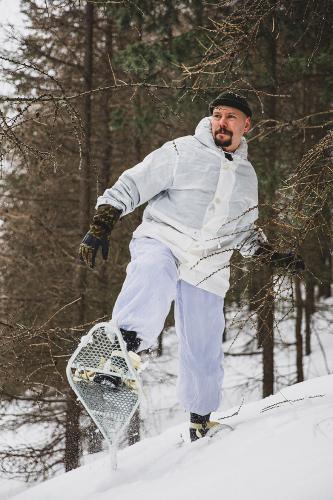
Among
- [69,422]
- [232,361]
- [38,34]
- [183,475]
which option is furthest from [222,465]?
[232,361]

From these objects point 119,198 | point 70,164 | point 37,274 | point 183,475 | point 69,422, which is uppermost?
point 70,164

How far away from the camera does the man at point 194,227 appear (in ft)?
11.5

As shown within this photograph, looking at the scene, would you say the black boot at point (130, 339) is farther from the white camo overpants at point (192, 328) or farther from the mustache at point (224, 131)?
the mustache at point (224, 131)

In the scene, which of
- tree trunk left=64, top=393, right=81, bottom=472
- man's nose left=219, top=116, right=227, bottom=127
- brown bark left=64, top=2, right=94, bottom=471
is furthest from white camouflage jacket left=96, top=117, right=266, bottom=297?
tree trunk left=64, top=393, right=81, bottom=472

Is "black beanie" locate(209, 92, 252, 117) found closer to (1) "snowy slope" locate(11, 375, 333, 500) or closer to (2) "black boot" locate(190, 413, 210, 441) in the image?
(1) "snowy slope" locate(11, 375, 333, 500)

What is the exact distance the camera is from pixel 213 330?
3.81 metres

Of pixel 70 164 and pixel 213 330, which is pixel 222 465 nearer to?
pixel 213 330

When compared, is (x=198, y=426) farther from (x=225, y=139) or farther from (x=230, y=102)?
(x=230, y=102)

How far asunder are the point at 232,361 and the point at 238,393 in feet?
12.1

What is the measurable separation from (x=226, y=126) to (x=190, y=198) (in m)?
0.61

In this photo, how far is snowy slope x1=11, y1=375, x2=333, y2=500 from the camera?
2.24m

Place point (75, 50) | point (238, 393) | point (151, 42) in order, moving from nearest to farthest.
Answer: point (151, 42) → point (75, 50) → point (238, 393)

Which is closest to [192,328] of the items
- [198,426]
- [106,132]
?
[198,426]

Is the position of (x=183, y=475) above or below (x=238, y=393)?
below
